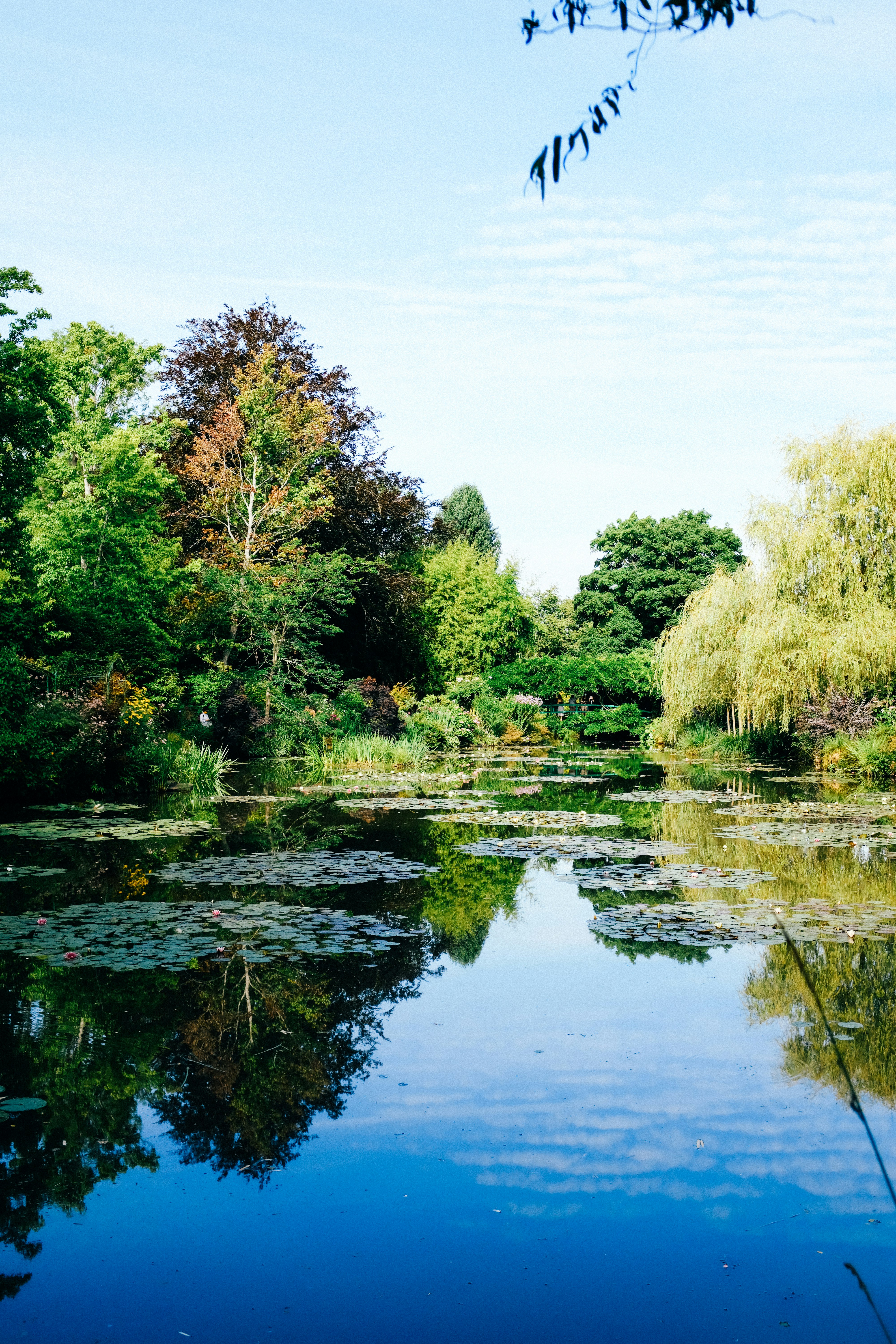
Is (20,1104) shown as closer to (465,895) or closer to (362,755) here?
(465,895)

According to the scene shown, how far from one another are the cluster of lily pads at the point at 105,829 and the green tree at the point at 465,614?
1898 centimetres

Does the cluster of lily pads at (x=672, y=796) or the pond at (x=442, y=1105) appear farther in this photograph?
the cluster of lily pads at (x=672, y=796)

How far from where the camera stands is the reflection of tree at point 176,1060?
150 inches

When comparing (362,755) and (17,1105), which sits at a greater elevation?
(362,755)

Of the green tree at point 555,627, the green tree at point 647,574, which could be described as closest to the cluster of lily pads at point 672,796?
the green tree at point 555,627

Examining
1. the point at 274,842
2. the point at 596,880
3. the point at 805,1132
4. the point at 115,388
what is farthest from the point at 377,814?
the point at 115,388

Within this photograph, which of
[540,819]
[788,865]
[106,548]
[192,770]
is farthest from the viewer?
[106,548]

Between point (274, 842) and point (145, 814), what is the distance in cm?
281

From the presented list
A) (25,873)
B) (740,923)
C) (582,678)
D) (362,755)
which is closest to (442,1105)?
(740,923)

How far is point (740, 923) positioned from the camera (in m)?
7.19

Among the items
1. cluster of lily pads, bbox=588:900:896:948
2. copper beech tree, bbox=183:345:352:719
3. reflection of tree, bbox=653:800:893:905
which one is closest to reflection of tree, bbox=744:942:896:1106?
cluster of lily pads, bbox=588:900:896:948

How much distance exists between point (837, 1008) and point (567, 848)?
5.19 m

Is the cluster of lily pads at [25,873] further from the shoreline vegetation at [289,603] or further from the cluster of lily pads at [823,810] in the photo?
the cluster of lily pads at [823,810]

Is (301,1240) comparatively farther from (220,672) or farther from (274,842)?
(220,672)
